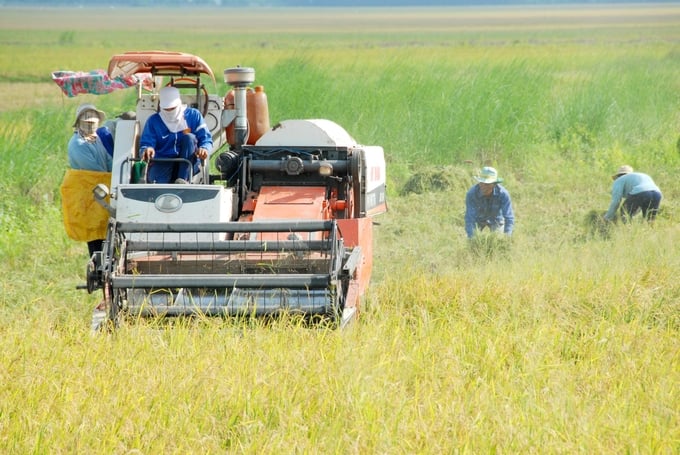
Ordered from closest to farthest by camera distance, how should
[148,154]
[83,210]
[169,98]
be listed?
1. [148,154]
2. [169,98]
3. [83,210]

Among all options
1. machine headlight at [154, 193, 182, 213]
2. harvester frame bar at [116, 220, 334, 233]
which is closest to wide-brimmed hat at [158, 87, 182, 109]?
machine headlight at [154, 193, 182, 213]

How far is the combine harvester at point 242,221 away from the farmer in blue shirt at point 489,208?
1748 mm

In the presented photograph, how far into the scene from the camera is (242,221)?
24.2 feet

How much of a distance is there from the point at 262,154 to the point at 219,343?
238 centimetres

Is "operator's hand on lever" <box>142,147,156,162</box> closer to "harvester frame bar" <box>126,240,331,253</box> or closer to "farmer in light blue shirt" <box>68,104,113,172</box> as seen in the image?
"harvester frame bar" <box>126,240,331,253</box>

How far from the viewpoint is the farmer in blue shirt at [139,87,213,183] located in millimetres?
7703

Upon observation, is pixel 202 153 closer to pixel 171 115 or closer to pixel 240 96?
pixel 171 115

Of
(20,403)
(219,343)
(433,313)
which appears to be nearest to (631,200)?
(433,313)

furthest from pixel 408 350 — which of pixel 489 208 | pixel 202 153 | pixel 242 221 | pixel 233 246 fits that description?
pixel 489 208

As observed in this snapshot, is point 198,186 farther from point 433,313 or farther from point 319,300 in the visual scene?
point 433,313

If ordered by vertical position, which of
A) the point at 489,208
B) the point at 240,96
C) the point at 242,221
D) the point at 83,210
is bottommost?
the point at 489,208

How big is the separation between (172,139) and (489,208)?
363cm

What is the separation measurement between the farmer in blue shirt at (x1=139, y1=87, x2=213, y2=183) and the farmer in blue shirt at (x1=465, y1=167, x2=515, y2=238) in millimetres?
3192

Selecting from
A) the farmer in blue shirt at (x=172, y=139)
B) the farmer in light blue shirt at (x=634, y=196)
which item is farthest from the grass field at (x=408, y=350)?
the farmer in blue shirt at (x=172, y=139)
